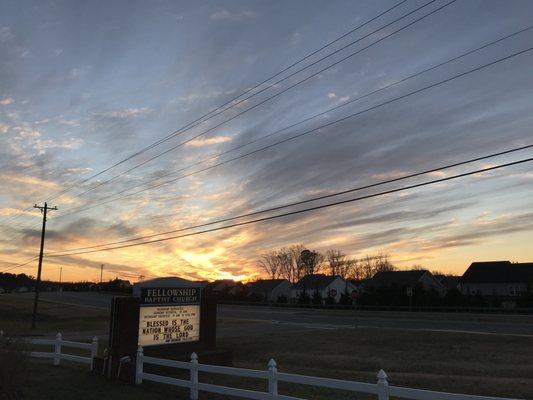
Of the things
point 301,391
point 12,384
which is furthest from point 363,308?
point 12,384

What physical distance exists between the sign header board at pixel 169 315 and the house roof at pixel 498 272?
78902 mm

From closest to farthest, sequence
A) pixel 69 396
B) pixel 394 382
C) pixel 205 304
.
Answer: pixel 69 396 < pixel 394 382 < pixel 205 304

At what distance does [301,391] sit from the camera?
13.6 m

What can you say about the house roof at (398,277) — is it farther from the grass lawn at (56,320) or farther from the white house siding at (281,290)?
the grass lawn at (56,320)

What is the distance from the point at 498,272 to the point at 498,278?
1.34 metres

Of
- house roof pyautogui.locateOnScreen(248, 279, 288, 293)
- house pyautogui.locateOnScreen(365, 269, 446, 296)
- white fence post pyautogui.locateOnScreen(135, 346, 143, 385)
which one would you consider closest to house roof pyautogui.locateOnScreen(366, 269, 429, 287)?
house pyautogui.locateOnScreen(365, 269, 446, 296)

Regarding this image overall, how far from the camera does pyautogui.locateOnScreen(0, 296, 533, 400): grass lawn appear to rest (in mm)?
13375

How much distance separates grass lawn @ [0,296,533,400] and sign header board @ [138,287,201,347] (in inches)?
92.5

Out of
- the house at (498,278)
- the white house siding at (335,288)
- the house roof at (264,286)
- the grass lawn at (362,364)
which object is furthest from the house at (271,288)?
the grass lawn at (362,364)

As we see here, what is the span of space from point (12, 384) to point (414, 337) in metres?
23.0

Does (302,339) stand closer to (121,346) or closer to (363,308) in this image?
(121,346)

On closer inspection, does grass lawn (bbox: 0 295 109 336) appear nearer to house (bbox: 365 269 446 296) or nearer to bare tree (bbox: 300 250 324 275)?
house (bbox: 365 269 446 296)

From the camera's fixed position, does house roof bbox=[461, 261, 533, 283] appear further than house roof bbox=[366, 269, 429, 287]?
No

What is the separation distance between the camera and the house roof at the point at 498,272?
85169mm
